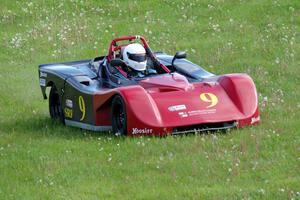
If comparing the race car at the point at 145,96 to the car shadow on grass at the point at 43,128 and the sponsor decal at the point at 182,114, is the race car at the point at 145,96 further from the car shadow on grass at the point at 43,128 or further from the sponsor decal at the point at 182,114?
the car shadow on grass at the point at 43,128

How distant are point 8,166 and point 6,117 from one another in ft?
15.0

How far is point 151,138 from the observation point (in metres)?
15.6

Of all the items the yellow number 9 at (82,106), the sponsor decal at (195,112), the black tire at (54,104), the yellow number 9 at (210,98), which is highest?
the yellow number 9 at (210,98)

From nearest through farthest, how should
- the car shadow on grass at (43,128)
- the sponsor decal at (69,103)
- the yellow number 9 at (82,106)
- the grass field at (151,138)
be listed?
1. the grass field at (151,138)
2. the car shadow on grass at (43,128)
3. the yellow number 9 at (82,106)
4. the sponsor decal at (69,103)

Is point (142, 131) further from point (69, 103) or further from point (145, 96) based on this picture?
point (69, 103)

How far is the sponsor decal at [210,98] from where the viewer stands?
53.9 ft

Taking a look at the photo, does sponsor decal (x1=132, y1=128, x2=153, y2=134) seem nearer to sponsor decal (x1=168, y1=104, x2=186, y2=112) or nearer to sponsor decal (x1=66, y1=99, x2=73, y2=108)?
sponsor decal (x1=168, y1=104, x2=186, y2=112)

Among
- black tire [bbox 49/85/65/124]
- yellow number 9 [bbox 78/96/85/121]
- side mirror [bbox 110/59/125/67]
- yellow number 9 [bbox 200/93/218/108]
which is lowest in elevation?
black tire [bbox 49/85/65/124]

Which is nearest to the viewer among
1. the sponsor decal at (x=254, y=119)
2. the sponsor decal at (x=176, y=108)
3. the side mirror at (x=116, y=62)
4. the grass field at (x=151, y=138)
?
the grass field at (x=151, y=138)

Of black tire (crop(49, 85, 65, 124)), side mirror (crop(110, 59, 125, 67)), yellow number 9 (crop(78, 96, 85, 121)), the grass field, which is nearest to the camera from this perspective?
the grass field

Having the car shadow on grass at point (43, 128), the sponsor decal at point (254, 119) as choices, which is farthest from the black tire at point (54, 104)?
the sponsor decal at point (254, 119)

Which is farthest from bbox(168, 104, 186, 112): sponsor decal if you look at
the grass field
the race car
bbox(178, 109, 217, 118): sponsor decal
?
the grass field

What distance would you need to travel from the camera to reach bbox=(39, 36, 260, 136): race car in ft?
52.4

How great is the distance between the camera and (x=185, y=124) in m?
15.9
